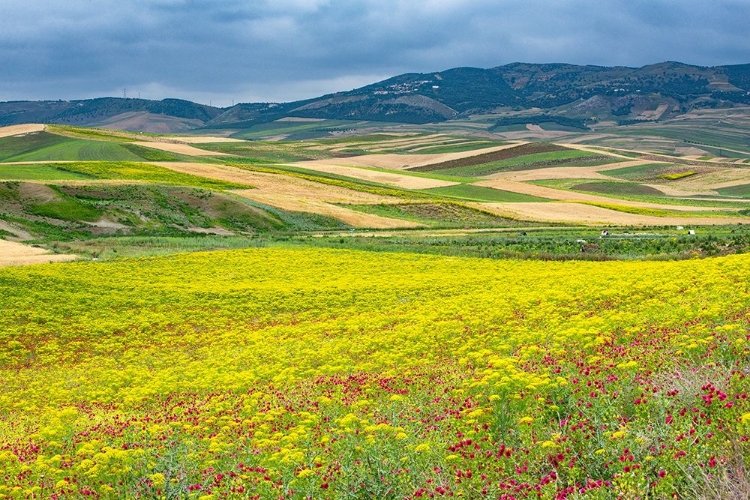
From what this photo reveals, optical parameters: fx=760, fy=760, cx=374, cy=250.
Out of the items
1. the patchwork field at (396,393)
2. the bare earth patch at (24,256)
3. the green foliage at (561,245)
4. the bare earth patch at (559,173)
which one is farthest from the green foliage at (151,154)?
the patchwork field at (396,393)

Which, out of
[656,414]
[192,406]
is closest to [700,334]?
[656,414]

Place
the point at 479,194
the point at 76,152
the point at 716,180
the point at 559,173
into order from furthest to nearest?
the point at 559,173 < the point at 716,180 < the point at 76,152 < the point at 479,194

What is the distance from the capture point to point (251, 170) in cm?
13125

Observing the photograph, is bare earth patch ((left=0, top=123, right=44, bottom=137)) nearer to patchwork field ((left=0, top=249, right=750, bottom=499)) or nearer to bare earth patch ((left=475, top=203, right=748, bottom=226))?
bare earth patch ((left=475, top=203, right=748, bottom=226))

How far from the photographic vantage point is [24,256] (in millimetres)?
49531

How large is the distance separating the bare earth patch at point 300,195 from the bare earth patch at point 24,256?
40.1m

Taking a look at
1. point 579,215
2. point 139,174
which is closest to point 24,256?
point 139,174

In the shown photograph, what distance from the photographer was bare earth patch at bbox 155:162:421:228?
3580 inches

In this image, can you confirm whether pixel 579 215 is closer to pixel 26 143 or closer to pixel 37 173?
pixel 37 173


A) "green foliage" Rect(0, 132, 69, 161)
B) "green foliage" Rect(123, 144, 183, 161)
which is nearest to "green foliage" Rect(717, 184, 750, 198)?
"green foliage" Rect(123, 144, 183, 161)

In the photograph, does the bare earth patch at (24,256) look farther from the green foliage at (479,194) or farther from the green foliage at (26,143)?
the green foliage at (26,143)

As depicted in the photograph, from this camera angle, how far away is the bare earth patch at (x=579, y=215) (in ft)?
300

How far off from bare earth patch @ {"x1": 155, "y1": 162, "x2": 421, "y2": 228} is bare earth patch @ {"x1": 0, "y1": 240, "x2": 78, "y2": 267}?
4009cm

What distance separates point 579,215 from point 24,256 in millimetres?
72494
